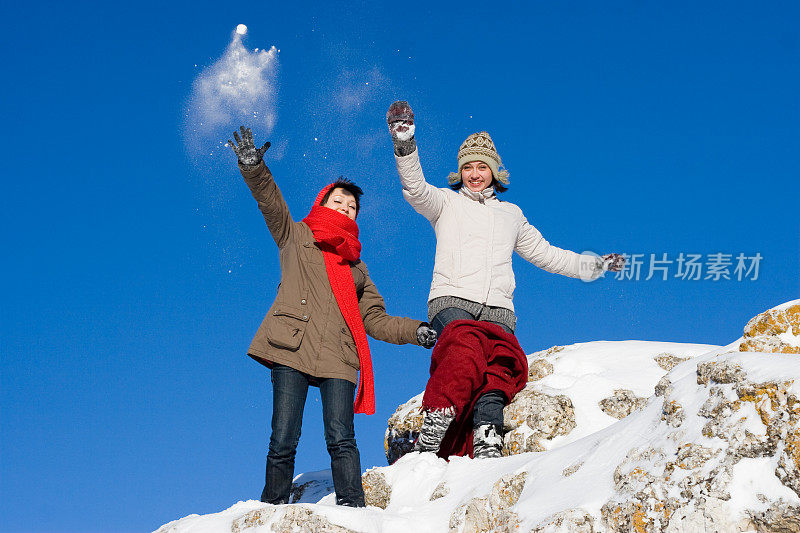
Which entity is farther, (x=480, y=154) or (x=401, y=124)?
(x=480, y=154)

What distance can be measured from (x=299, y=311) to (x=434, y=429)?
5.03ft

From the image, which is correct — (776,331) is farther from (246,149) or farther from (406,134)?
(246,149)

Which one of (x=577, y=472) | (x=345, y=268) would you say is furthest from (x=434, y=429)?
(x=577, y=472)

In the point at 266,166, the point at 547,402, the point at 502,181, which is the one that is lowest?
the point at 547,402

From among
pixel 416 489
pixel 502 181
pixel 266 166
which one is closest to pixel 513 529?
pixel 416 489

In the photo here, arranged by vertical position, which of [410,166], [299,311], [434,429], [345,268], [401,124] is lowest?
[434,429]

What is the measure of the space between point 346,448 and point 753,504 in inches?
119

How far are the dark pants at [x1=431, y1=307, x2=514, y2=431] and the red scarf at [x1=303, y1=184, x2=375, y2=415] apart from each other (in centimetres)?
83

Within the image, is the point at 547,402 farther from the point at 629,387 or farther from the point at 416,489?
the point at 416,489

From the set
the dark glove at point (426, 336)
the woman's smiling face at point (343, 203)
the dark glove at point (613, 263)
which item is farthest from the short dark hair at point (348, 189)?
the dark glove at point (613, 263)

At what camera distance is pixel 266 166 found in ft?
18.6

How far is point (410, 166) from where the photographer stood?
6.44 m

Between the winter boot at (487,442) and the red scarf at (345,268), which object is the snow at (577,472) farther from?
the red scarf at (345,268)

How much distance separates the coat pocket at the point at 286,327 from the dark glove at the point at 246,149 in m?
1.24
